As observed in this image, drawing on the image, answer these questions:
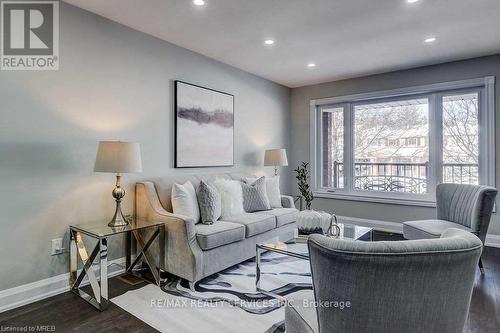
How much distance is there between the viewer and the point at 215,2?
2.54m

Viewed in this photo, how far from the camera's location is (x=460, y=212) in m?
3.24

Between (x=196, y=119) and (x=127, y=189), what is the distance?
3.98ft

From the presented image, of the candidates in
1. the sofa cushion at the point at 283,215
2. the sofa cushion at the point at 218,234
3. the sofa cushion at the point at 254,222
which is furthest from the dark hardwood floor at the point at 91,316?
the sofa cushion at the point at 283,215

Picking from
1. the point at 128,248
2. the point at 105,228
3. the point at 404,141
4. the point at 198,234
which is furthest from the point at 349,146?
the point at 105,228

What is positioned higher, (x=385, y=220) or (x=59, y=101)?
(x=59, y=101)

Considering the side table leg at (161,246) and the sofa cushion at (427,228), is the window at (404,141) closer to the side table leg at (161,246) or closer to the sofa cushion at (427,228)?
the sofa cushion at (427,228)

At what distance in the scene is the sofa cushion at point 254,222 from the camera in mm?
3053

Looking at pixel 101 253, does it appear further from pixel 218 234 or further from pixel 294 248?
pixel 294 248

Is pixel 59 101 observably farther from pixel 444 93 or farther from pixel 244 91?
pixel 444 93

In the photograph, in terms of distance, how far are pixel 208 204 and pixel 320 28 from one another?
2.16 meters

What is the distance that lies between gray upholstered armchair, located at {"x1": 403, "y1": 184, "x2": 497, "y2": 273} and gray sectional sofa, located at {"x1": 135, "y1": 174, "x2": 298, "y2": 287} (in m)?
1.41

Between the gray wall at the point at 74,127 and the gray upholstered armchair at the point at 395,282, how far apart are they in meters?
2.38

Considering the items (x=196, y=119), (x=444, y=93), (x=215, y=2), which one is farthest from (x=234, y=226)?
(x=444, y=93)

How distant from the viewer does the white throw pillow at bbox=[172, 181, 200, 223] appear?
293cm
